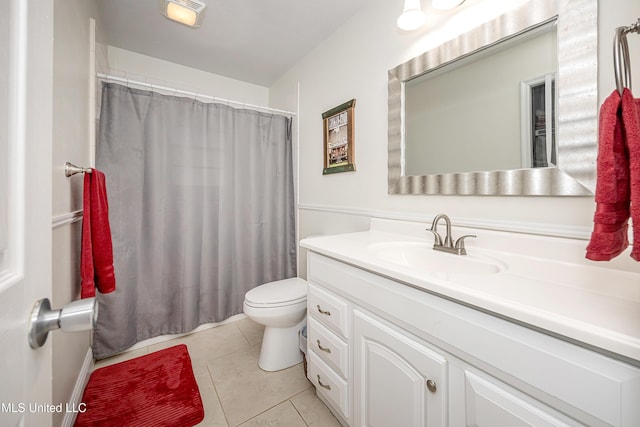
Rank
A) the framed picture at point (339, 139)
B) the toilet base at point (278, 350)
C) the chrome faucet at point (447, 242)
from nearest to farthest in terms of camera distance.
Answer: the chrome faucet at point (447, 242) → the toilet base at point (278, 350) → the framed picture at point (339, 139)

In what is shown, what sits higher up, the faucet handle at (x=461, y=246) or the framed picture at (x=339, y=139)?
the framed picture at (x=339, y=139)

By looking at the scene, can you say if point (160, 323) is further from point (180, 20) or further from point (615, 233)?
point (615, 233)

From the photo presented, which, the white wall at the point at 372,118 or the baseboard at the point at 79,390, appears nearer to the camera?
the white wall at the point at 372,118

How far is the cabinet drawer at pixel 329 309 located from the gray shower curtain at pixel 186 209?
3.45ft

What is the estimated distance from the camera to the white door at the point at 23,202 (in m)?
0.31

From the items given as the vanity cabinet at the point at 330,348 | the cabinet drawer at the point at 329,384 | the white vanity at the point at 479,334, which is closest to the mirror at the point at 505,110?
the white vanity at the point at 479,334

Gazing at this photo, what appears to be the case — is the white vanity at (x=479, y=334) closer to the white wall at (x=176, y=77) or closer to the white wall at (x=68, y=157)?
the white wall at (x=68, y=157)

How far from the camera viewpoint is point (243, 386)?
1479 millimetres

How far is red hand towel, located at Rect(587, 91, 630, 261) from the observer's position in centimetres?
51

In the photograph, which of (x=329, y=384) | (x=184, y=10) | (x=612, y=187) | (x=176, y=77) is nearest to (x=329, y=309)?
(x=329, y=384)

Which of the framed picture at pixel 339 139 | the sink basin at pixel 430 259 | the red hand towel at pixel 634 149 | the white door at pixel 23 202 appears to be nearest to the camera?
the white door at pixel 23 202

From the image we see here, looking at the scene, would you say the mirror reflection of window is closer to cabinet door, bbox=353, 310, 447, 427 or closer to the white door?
cabinet door, bbox=353, 310, 447, 427

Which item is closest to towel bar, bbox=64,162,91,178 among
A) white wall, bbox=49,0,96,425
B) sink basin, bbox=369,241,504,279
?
white wall, bbox=49,0,96,425

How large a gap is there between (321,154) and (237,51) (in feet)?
3.69
